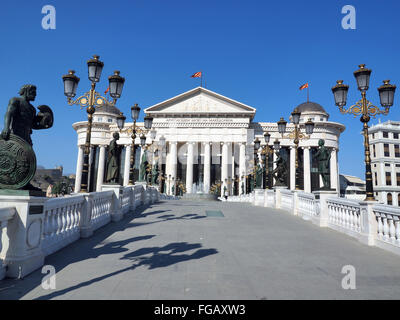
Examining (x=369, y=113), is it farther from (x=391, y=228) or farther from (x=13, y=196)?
(x=13, y=196)

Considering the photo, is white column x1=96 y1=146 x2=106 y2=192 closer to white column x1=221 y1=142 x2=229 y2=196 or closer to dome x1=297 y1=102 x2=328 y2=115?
white column x1=221 y1=142 x2=229 y2=196

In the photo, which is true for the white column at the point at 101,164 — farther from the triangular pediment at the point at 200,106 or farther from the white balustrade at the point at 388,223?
the white balustrade at the point at 388,223

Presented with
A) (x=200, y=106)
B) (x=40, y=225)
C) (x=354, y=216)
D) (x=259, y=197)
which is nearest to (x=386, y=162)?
(x=200, y=106)

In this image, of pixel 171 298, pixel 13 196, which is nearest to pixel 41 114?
pixel 13 196

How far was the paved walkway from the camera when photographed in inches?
160

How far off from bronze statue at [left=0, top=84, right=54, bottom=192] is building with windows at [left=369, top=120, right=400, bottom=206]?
78.9 metres

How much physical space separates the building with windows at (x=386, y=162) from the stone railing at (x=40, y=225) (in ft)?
249

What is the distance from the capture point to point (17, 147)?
4.79 metres

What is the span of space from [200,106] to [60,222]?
168ft

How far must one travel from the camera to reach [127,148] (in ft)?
192

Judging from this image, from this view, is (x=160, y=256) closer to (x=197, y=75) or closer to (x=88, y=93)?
(x=88, y=93)

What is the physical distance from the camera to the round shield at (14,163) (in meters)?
4.76

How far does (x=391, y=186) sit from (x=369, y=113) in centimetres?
7163

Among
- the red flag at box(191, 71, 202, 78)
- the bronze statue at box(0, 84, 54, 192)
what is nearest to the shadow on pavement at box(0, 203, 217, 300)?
the bronze statue at box(0, 84, 54, 192)
